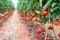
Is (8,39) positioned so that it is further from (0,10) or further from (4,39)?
(0,10)

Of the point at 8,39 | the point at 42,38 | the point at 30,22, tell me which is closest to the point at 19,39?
the point at 8,39

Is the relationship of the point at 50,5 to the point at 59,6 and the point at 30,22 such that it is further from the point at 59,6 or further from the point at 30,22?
the point at 30,22

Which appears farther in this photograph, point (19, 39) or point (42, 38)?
point (19, 39)

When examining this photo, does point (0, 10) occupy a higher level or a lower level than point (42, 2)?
lower

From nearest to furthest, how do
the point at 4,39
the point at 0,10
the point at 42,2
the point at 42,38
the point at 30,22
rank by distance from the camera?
the point at 42,2, the point at 42,38, the point at 4,39, the point at 30,22, the point at 0,10

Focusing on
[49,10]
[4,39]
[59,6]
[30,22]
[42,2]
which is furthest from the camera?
[30,22]

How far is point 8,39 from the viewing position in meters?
5.27

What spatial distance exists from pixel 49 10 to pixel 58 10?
238mm

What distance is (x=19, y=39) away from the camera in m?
5.38

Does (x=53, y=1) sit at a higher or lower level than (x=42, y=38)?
higher

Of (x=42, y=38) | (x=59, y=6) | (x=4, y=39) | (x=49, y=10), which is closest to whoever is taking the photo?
(x=59, y=6)

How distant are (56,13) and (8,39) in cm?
283

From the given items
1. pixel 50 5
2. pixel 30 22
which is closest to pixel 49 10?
pixel 50 5

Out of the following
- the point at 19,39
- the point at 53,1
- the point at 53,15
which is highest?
the point at 53,1
